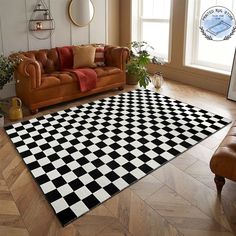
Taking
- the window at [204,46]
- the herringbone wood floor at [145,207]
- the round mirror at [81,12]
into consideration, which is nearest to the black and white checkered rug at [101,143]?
the herringbone wood floor at [145,207]

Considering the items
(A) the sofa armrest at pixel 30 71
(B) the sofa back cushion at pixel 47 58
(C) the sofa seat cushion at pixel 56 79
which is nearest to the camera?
(A) the sofa armrest at pixel 30 71

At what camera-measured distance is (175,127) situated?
345cm

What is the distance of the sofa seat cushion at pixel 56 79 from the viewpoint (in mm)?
3873

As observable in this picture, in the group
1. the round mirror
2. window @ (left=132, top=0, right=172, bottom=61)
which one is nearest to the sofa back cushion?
the round mirror

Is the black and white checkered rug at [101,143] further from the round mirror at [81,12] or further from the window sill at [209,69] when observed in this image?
the round mirror at [81,12]

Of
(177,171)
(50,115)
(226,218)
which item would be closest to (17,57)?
(50,115)

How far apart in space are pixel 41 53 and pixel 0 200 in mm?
2767

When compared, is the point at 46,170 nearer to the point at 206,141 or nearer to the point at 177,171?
the point at 177,171

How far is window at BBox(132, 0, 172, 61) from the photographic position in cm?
554

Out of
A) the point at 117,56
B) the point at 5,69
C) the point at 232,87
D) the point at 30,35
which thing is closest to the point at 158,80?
the point at 117,56

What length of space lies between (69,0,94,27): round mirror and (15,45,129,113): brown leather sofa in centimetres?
72

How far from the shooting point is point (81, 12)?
504 cm

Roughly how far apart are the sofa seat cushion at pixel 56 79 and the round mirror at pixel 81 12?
134 cm

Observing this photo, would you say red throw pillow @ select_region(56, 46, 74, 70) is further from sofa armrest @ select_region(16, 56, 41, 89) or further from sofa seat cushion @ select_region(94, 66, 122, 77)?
sofa armrest @ select_region(16, 56, 41, 89)
